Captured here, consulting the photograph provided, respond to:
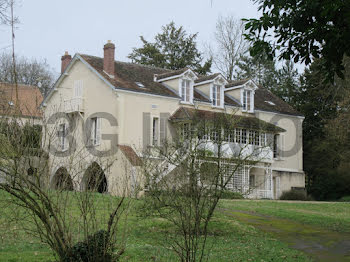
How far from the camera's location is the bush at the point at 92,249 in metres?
8.97

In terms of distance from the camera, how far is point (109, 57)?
33344mm

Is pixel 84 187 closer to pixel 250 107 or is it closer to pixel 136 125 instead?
pixel 136 125

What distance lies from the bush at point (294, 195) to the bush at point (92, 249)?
30.5 meters

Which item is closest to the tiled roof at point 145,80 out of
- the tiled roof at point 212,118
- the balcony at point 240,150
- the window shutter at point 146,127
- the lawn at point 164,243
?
the tiled roof at point 212,118

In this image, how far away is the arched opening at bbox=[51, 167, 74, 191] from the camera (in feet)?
30.1

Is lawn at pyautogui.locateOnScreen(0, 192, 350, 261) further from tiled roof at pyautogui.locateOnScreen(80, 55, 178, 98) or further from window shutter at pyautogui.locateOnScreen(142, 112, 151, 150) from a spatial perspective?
tiled roof at pyautogui.locateOnScreen(80, 55, 178, 98)

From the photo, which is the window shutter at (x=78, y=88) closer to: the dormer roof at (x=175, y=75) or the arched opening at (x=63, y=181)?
the dormer roof at (x=175, y=75)

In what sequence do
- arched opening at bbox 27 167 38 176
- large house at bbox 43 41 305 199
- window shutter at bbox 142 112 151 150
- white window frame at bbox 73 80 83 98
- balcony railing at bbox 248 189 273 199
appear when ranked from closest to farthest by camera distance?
arched opening at bbox 27 167 38 176, large house at bbox 43 41 305 199, window shutter at bbox 142 112 151 150, white window frame at bbox 73 80 83 98, balcony railing at bbox 248 189 273 199

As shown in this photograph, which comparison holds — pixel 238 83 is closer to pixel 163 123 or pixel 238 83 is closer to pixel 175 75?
pixel 175 75

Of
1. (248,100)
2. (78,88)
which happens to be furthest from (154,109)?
(248,100)

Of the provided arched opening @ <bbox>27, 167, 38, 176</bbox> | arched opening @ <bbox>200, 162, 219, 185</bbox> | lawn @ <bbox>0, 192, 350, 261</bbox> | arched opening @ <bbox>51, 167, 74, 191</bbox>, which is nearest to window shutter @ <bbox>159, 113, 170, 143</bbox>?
lawn @ <bbox>0, 192, 350, 261</bbox>

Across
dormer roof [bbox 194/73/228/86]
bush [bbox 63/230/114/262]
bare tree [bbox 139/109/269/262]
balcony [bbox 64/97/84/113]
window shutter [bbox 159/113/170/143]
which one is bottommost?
bush [bbox 63/230/114/262]

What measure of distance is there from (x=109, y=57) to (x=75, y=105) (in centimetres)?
404

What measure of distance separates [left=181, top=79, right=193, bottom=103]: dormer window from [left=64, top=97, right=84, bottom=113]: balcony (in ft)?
21.7
